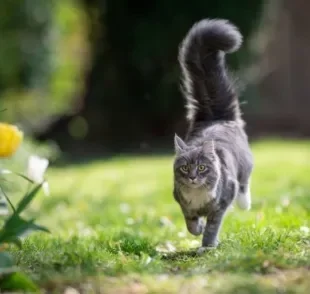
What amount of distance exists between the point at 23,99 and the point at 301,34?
7.13 metres

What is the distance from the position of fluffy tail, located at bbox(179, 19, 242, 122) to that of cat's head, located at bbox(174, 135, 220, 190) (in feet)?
2.75

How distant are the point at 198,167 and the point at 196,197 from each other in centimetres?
19

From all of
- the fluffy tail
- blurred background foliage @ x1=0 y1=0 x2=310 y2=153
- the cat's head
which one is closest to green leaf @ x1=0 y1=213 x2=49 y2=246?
the cat's head

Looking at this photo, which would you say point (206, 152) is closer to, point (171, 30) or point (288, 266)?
point (288, 266)

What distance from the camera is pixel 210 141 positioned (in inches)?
182

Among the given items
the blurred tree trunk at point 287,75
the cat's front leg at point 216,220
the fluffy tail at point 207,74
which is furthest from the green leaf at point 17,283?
the blurred tree trunk at point 287,75

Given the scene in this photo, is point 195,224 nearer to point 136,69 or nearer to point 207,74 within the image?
point 207,74

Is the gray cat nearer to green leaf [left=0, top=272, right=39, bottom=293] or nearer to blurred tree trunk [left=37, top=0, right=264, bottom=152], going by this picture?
green leaf [left=0, top=272, right=39, bottom=293]

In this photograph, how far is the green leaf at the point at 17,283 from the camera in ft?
10.5

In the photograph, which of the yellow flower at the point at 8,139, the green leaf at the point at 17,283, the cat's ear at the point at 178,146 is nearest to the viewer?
the green leaf at the point at 17,283

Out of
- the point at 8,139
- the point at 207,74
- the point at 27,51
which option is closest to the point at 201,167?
the point at 207,74

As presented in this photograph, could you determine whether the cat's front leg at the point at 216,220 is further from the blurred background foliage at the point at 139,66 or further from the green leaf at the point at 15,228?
the blurred background foliage at the point at 139,66

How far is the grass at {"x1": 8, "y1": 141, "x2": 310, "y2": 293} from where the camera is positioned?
3.32 m

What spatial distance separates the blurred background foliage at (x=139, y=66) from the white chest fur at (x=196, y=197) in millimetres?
8065
